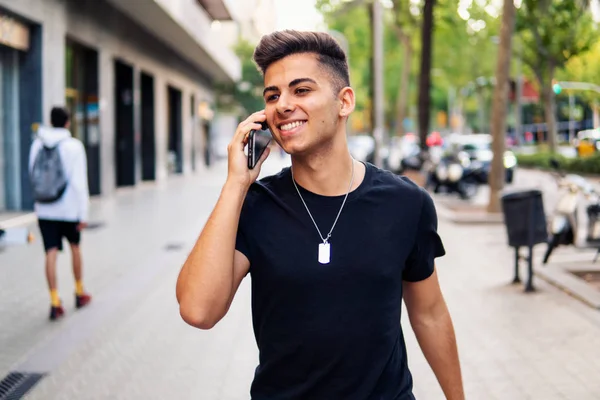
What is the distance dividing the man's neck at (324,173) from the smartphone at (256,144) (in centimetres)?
11

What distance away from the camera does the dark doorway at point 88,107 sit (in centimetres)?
2144

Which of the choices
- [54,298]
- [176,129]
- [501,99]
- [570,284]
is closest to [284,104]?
[54,298]

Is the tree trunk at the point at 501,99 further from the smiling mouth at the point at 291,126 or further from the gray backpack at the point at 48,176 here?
the smiling mouth at the point at 291,126

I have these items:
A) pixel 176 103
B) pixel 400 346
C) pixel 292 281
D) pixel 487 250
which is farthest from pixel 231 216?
pixel 176 103

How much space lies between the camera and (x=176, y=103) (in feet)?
125

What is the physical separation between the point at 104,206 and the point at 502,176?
899cm

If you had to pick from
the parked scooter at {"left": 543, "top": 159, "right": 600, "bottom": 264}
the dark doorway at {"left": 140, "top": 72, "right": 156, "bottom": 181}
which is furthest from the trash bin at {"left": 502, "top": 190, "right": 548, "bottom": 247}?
the dark doorway at {"left": 140, "top": 72, "right": 156, "bottom": 181}

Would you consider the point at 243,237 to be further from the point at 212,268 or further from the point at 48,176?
the point at 48,176

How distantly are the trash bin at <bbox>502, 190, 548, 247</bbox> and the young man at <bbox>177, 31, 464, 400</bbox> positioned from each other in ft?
22.1

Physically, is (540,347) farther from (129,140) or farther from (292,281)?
(129,140)

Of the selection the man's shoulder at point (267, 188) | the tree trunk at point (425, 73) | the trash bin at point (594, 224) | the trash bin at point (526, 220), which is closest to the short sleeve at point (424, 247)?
the man's shoulder at point (267, 188)

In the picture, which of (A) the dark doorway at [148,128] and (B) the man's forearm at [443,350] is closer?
(B) the man's forearm at [443,350]

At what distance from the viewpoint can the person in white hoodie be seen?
7758mm

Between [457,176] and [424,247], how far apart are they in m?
20.4
